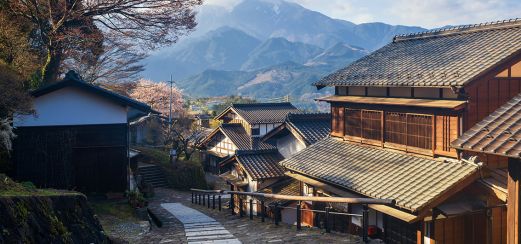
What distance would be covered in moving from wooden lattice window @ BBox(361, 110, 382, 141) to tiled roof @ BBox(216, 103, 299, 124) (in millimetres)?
24262

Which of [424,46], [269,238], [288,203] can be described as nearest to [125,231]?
[269,238]

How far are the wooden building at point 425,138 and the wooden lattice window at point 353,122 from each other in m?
0.04

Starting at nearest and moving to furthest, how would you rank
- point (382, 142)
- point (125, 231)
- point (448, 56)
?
point (125, 231)
point (448, 56)
point (382, 142)

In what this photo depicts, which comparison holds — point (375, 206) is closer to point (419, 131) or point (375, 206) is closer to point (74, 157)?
point (419, 131)

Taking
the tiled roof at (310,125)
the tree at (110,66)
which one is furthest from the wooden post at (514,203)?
the tree at (110,66)

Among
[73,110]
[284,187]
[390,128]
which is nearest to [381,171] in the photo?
[390,128]

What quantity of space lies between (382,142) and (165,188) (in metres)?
21.5

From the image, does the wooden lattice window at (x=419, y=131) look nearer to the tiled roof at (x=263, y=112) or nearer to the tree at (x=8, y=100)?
the tree at (x=8, y=100)

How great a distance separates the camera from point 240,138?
130 feet

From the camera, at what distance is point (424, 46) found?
1662 cm

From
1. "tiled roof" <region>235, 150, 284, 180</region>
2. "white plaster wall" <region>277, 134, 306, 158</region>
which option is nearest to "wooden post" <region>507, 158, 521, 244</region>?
"tiled roof" <region>235, 150, 284, 180</region>

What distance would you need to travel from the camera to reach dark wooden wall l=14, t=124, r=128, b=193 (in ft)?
49.6

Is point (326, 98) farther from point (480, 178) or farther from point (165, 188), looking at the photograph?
point (165, 188)

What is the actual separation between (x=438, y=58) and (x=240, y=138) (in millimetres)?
26834
